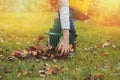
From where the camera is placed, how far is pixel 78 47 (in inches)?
247

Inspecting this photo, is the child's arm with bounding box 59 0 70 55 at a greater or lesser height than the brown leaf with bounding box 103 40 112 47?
greater

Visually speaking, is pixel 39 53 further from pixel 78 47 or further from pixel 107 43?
pixel 107 43

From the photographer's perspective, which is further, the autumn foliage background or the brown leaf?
the brown leaf

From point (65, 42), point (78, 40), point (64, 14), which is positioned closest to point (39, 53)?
point (65, 42)

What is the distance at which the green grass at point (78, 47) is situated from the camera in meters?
4.89

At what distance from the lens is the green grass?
489 centimetres

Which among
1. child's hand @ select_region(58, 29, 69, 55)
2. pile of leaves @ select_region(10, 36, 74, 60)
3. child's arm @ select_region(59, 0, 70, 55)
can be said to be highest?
child's arm @ select_region(59, 0, 70, 55)

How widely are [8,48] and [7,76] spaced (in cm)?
124

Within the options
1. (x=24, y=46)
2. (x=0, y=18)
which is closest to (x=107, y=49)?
(x=24, y=46)

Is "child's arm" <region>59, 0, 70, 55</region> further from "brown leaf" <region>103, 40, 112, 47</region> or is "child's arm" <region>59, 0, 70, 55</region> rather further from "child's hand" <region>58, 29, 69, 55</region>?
"brown leaf" <region>103, 40, 112, 47</region>

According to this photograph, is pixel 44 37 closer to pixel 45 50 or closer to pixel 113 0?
pixel 45 50

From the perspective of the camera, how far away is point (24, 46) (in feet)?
20.1

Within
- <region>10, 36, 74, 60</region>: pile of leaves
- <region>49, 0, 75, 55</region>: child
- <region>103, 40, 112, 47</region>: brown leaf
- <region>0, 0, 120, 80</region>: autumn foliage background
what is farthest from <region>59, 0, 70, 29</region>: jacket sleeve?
<region>103, 40, 112, 47</region>: brown leaf

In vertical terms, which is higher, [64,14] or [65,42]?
[64,14]
